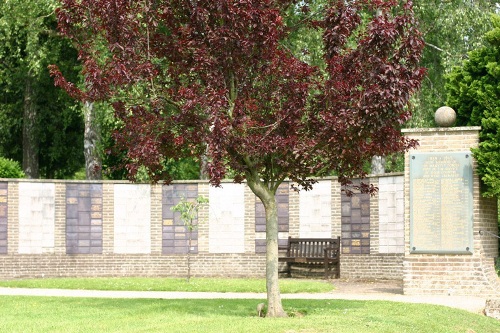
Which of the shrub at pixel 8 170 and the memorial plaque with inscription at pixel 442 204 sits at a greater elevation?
the shrub at pixel 8 170

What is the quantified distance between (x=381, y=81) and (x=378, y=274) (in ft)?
37.5

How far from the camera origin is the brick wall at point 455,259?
18.6m

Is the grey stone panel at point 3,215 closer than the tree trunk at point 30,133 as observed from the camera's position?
Yes

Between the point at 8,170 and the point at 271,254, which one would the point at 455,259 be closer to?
the point at 271,254

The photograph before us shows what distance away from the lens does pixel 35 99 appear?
3547cm

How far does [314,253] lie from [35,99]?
15.2 meters

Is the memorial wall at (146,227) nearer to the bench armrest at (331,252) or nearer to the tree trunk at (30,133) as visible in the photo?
the bench armrest at (331,252)

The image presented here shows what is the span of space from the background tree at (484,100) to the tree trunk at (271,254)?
5.45 m

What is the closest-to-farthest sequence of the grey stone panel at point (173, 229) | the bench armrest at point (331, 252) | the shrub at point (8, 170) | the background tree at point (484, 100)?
the background tree at point (484, 100), the bench armrest at point (331, 252), the grey stone panel at point (173, 229), the shrub at point (8, 170)

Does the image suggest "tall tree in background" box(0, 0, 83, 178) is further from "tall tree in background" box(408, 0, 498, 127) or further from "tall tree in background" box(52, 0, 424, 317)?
"tall tree in background" box(52, 0, 424, 317)

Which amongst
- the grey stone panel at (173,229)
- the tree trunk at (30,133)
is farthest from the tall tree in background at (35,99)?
the grey stone panel at (173,229)

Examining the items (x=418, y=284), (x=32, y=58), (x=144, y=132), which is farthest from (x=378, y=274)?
(x=32, y=58)

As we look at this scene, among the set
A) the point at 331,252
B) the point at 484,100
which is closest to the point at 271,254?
the point at 484,100

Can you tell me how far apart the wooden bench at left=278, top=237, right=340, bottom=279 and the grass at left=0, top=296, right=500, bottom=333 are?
7206mm
